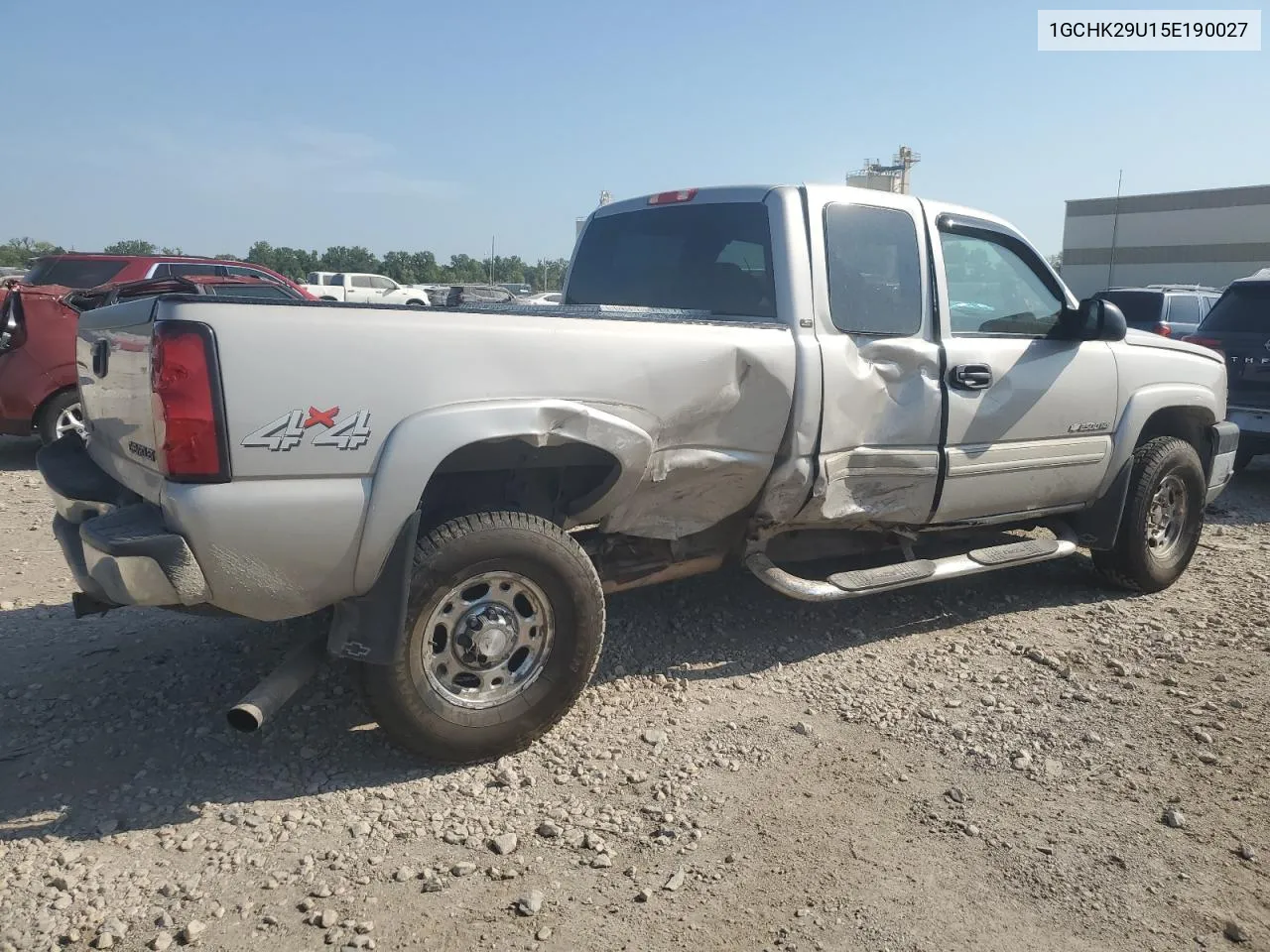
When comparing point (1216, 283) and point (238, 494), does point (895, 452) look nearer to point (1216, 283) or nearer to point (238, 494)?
point (238, 494)

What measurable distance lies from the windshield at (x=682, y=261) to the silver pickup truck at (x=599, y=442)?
0.01 metres

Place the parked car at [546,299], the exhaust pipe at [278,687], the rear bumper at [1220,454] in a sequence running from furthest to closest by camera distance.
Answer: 1. the rear bumper at [1220,454]
2. the parked car at [546,299]
3. the exhaust pipe at [278,687]

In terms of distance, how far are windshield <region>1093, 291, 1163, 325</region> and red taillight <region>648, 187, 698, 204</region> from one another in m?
11.1

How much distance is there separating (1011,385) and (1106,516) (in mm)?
1163

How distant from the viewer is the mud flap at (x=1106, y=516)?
17.5ft

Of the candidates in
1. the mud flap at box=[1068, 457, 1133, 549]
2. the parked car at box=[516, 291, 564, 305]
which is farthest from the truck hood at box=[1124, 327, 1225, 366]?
the parked car at box=[516, 291, 564, 305]

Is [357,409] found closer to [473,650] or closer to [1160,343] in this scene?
[473,650]

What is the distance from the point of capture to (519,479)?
377 cm

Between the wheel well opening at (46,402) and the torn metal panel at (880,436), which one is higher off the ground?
the torn metal panel at (880,436)

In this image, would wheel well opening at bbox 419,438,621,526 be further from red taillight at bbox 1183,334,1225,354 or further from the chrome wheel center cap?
red taillight at bbox 1183,334,1225,354

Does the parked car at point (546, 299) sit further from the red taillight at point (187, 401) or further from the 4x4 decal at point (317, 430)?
the red taillight at point (187, 401)

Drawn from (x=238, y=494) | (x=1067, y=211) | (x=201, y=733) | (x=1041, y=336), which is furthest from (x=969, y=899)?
(x=1067, y=211)

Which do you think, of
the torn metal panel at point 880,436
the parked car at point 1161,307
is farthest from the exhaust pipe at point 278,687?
the parked car at point 1161,307

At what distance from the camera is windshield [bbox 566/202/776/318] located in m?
4.26
